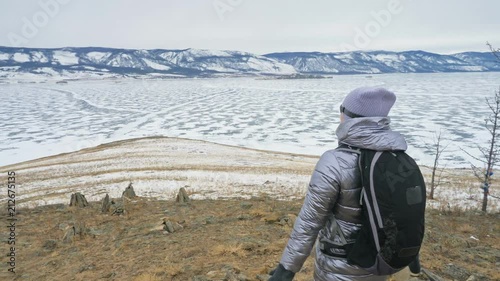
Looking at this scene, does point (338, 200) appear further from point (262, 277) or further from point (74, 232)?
point (74, 232)

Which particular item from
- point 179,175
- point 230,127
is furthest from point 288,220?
point 230,127

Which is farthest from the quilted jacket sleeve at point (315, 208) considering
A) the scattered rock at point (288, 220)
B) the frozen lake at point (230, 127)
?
the frozen lake at point (230, 127)

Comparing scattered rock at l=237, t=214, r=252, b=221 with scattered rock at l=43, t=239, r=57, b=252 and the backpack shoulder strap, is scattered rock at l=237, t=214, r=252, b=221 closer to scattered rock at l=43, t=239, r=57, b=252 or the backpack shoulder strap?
scattered rock at l=43, t=239, r=57, b=252

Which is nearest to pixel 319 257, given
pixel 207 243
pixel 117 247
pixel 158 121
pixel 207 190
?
pixel 207 243

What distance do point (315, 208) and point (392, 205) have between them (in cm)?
56

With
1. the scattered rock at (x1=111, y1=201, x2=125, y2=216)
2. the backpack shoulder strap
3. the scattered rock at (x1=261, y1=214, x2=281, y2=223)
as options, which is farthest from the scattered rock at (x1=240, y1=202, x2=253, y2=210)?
the backpack shoulder strap

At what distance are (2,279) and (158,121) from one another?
38325 mm

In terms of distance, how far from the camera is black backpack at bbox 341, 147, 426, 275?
2.13m

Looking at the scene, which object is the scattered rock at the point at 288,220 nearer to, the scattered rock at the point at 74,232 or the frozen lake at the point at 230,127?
the scattered rock at the point at 74,232

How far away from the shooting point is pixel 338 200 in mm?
2455

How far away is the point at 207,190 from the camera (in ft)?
52.1

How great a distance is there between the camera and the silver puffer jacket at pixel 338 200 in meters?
2.33

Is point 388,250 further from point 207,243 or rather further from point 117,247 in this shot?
point 117,247

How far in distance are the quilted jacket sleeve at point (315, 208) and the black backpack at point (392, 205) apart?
7.9 inches
